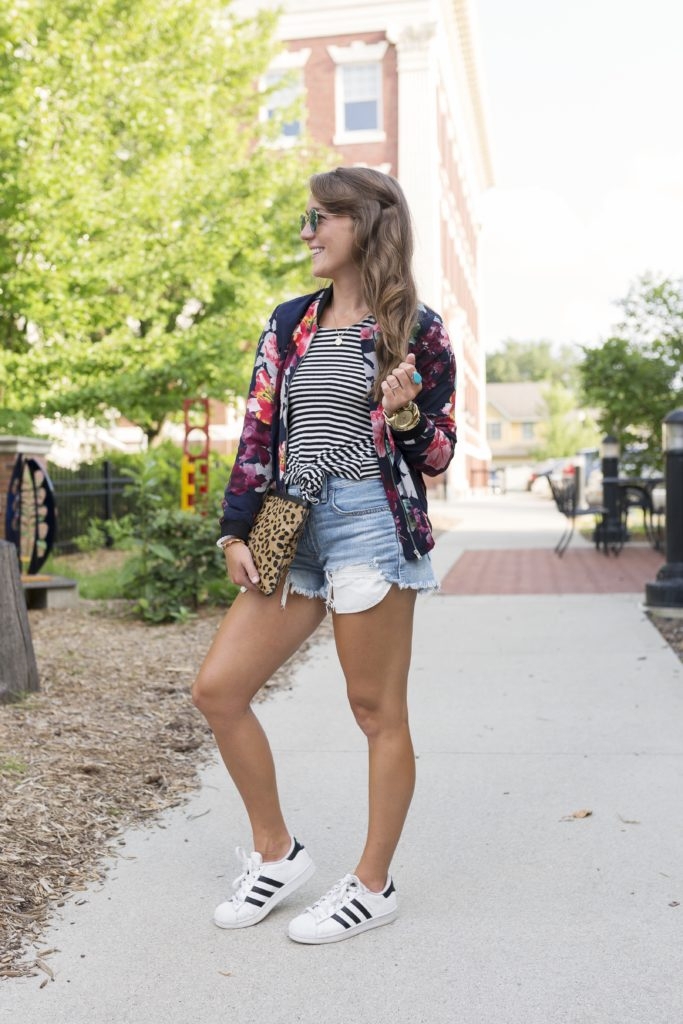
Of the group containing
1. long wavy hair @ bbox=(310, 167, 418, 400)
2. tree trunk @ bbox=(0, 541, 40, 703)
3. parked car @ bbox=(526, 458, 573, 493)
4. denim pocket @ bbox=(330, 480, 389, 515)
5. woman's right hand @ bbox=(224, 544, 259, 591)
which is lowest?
parked car @ bbox=(526, 458, 573, 493)

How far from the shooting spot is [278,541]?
2.90 m

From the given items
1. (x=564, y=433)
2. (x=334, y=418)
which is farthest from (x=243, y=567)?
(x=564, y=433)

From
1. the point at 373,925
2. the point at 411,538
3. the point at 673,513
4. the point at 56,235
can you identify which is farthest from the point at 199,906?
the point at 56,235

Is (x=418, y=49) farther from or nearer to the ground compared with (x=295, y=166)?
farther from the ground

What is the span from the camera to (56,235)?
39.0ft

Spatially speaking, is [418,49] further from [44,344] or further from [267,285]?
[44,344]

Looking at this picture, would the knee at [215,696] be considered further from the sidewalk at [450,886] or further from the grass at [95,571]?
the grass at [95,571]

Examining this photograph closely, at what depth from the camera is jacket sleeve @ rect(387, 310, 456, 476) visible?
9.48ft

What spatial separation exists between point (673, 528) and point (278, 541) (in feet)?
20.2

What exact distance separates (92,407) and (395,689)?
11250 mm

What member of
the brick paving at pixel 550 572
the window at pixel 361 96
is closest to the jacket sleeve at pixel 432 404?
the brick paving at pixel 550 572

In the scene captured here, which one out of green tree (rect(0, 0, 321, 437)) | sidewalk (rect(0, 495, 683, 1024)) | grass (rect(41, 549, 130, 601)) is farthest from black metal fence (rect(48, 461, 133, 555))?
sidewalk (rect(0, 495, 683, 1024))

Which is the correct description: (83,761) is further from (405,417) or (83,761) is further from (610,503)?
(610,503)

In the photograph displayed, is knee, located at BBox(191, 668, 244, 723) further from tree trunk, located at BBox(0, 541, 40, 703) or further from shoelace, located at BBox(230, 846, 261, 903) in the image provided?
tree trunk, located at BBox(0, 541, 40, 703)
